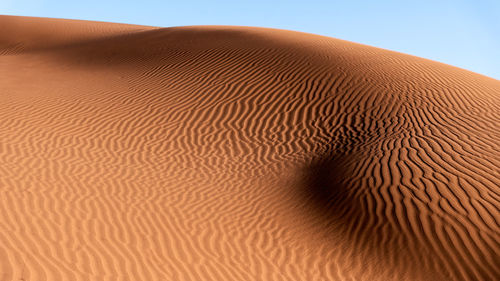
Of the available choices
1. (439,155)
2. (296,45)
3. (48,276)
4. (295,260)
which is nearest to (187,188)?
Answer: (295,260)

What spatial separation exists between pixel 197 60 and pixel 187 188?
26.5 ft

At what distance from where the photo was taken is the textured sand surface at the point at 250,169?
193 inches

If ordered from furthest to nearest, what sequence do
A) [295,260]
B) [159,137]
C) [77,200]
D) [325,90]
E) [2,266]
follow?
[325,90], [159,137], [77,200], [295,260], [2,266]

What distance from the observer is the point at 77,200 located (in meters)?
5.84

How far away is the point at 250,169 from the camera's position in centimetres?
805

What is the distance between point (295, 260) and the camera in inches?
206

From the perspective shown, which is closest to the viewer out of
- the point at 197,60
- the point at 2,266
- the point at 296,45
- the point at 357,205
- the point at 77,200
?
the point at 2,266

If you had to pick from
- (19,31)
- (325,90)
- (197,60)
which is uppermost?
(19,31)

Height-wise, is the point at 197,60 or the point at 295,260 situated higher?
the point at 197,60

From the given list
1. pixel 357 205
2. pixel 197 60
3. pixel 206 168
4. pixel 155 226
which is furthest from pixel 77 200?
pixel 197 60

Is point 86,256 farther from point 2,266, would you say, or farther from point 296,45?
point 296,45

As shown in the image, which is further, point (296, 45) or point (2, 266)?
point (296, 45)

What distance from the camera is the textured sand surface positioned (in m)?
4.90

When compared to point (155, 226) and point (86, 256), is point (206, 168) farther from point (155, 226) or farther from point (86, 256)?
point (86, 256)
